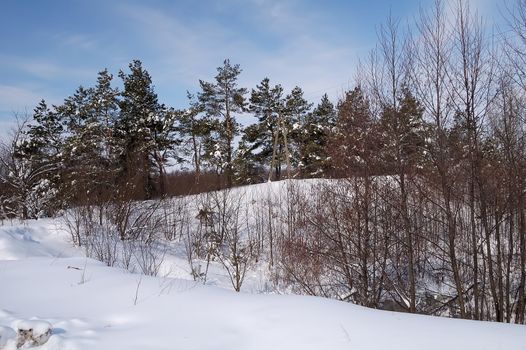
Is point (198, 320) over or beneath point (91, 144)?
beneath

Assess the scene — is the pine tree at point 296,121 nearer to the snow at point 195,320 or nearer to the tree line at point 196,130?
the tree line at point 196,130

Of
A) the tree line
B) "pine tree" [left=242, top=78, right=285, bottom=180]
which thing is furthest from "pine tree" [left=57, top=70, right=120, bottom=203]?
"pine tree" [left=242, top=78, right=285, bottom=180]

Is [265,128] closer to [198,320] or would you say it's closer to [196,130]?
[196,130]

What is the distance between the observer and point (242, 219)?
65.0 feet

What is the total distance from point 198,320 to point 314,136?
74.1 feet

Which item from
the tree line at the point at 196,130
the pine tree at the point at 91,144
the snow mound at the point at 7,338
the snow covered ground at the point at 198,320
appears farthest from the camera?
the tree line at the point at 196,130

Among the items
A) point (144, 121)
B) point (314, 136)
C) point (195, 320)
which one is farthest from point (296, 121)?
point (195, 320)

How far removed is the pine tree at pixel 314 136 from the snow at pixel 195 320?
1959cm

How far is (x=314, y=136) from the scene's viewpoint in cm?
2580

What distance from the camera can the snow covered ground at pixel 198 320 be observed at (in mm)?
3303

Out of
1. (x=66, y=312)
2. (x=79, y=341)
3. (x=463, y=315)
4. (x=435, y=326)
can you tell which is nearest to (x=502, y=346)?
(x=435, y=326)

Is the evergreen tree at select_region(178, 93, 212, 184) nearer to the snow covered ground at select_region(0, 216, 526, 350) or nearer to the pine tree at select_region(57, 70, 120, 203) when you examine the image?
the pine tree at select_region(57, 70, 120, 203)

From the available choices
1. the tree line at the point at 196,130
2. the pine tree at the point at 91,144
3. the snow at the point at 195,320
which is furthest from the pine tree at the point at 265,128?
the snow at the point at 195,320

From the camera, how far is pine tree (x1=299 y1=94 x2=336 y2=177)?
24547mm
